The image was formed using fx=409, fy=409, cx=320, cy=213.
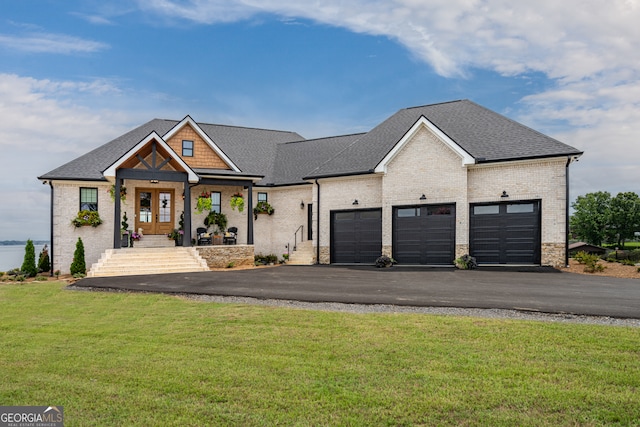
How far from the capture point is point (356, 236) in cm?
2095

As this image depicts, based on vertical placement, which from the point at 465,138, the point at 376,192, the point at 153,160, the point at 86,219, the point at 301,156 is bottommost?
the point at 86,219

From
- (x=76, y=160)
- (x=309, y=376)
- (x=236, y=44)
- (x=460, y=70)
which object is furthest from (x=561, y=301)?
(x=76, y=160)

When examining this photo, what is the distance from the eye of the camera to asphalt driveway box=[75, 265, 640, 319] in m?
9.25

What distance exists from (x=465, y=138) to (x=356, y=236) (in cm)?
717

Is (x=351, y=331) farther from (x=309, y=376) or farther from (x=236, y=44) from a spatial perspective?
(x=236, y=44)

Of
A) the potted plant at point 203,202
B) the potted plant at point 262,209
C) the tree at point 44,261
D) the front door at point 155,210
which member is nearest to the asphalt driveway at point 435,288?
the potted plant at point 203,202

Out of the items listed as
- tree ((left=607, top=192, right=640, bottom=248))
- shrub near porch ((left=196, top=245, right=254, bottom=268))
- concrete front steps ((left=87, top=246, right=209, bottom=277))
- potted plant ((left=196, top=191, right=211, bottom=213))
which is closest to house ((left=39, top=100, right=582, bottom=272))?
potted plant ((left=196, top=191, right=211, bottom=213))

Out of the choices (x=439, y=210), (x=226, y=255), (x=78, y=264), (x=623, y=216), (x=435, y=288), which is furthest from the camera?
(x=623, y=216)

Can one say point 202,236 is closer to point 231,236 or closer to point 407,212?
point 231,236

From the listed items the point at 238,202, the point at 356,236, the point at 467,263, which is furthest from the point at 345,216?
the point at 467,263

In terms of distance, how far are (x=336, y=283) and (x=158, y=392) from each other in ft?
29.1

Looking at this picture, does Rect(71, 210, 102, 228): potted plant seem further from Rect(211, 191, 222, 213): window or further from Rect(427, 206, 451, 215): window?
Rect(427, 206, 451, 215): window

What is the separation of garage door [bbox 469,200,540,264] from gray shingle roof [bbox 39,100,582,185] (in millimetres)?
2235

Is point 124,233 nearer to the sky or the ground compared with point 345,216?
nearer to the ground
